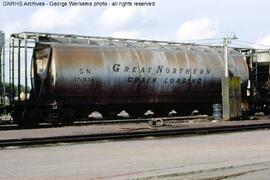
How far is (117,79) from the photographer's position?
76.7 feet

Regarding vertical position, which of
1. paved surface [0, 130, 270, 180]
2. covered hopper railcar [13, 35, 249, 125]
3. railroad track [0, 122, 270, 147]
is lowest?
paved surface [0, 130, 270, 180]

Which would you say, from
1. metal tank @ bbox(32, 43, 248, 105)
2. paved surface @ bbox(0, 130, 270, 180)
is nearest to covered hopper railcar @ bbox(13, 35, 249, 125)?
metal tank @ bbox(32, 43, 248, 105)

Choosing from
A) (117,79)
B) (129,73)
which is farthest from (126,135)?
(129,73)

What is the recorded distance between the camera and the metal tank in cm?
2184

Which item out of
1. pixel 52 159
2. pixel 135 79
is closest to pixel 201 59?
pixel 135 79

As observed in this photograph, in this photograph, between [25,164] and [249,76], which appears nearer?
[25,164]

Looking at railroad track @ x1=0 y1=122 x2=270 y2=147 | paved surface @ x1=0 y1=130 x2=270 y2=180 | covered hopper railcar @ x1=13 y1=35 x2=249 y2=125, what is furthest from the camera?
covered hopper railcar @ x1=13 y1=35 x2=249 y2=125

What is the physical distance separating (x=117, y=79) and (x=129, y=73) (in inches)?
30.1

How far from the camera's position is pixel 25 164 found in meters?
11.0

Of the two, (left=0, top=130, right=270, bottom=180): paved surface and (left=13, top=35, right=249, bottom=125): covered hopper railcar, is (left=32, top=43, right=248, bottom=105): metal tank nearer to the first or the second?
(left=13, top=35, right=249, bottom=125): covered hopper railcar

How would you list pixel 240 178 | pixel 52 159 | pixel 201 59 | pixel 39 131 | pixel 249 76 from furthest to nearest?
1. pixel 249 76
2. pixel 201 59
3. pixel 39 131
4. pixel 52 159
5. pixel 240 178

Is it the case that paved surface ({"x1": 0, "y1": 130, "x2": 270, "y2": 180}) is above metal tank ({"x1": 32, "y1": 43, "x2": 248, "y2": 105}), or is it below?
below

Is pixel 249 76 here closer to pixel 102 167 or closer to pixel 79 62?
pixel 79 62

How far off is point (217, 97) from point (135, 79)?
6.01 metres
